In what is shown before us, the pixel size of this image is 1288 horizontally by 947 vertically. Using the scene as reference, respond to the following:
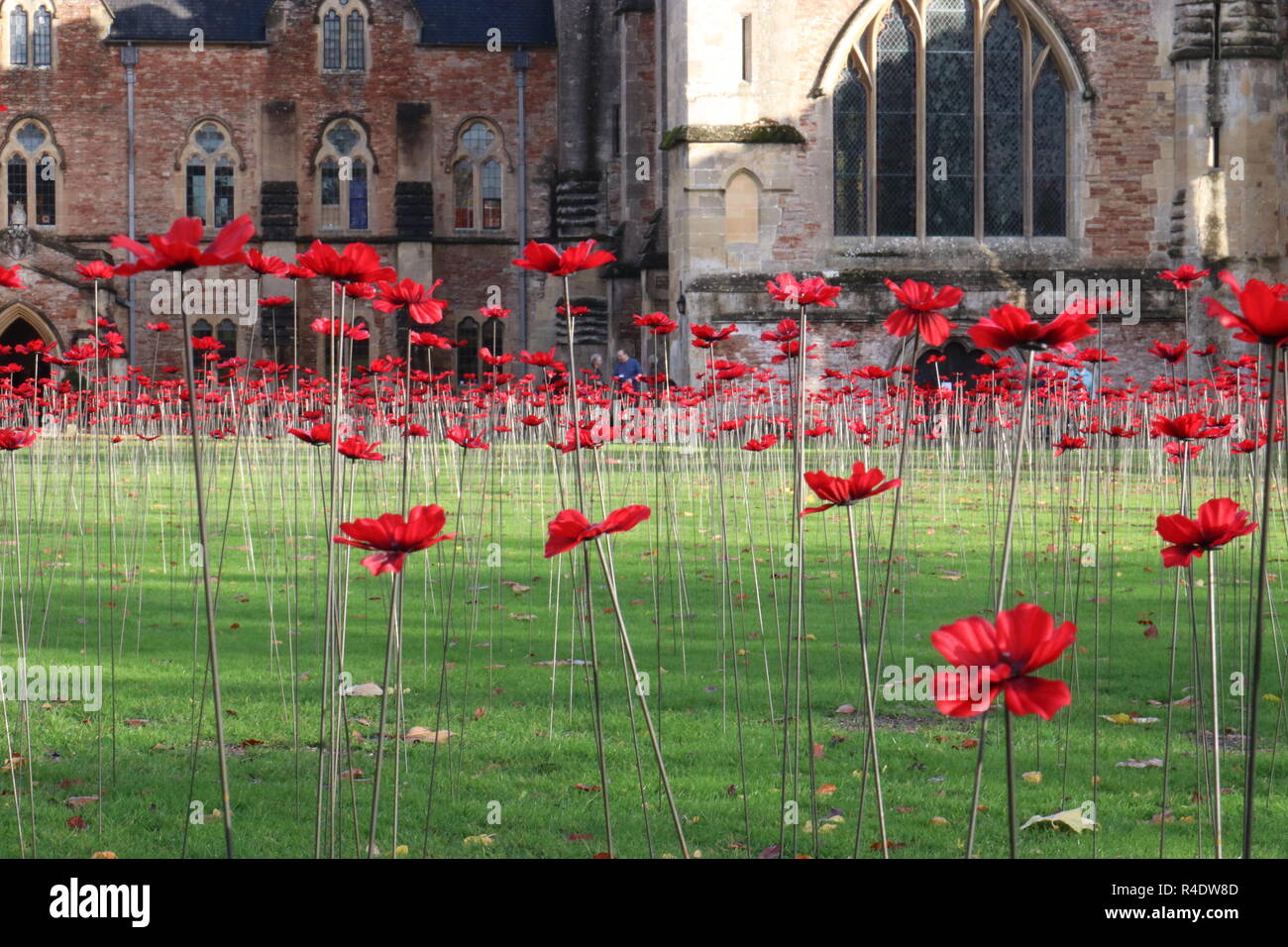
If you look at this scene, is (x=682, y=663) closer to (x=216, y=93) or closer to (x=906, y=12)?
(x=906, y=12)

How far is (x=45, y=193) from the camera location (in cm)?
3606

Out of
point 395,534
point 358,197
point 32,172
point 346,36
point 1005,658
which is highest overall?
point 346,36

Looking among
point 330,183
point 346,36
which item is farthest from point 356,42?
point 330,183

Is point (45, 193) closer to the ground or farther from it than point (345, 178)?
closer to the ground

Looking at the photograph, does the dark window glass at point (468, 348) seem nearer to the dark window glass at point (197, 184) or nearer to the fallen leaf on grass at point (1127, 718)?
the dark window glass at point (197, 184)

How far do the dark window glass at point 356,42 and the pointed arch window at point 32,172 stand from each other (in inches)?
277

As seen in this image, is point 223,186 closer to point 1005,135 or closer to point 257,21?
point 257,21

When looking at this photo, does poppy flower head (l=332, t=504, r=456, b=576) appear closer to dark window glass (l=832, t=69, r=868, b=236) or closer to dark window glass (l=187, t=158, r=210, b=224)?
dark window glass (l=832, t=69, r=868, b=236)

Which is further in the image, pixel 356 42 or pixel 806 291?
pixel 356 42

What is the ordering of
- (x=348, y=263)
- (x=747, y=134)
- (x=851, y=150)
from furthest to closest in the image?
(x=851, y=150) < (x=747, y=134) < (x=348, y=263)

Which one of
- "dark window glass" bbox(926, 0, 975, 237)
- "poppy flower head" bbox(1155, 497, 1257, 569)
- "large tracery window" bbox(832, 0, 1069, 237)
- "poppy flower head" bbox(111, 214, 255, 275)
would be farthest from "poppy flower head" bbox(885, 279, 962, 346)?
"dark window glass" bbox(926, 0, 975, 237)

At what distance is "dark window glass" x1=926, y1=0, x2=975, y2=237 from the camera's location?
24.4 metres

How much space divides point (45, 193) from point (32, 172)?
55cm
